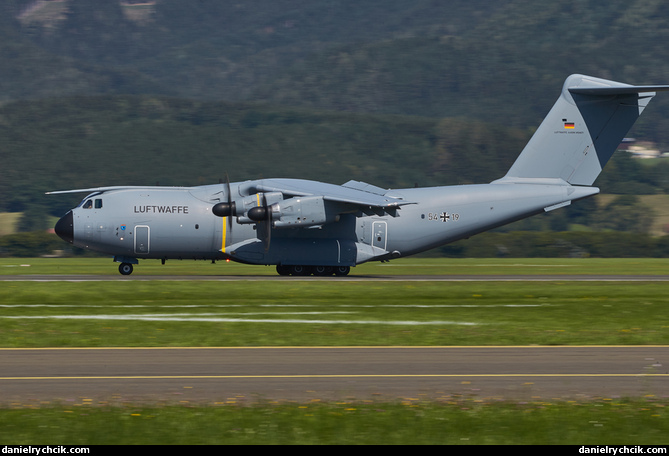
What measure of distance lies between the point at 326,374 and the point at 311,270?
87.0ft

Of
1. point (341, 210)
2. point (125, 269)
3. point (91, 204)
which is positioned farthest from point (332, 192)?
point (91, 204)

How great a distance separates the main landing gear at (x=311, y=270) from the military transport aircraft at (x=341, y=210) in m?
0.05

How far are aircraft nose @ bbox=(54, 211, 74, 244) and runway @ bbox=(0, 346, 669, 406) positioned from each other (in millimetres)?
23066

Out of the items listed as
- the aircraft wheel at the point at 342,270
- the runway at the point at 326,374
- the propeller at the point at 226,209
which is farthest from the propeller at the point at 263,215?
the runway at the point at 326,374

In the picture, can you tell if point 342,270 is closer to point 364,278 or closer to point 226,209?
point 364,278

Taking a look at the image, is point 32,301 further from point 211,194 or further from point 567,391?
point 567,391

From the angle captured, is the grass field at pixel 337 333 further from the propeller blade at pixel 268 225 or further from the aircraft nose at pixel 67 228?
the aircraft nose at pixel 67 228

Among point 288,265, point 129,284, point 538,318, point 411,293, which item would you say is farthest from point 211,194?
point 538,318

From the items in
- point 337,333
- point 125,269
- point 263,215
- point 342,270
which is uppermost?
point 263,215

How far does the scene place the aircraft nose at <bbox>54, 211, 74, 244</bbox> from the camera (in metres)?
39.8

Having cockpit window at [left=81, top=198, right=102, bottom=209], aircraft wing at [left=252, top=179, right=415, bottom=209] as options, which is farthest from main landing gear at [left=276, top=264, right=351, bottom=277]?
cockpit window at [left=81, top=198, right=102, bottom=209]

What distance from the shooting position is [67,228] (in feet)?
131

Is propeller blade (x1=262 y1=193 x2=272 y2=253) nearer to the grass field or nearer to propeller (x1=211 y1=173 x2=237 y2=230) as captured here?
propeller (x1=211 y1=173 x2=237 y2=230)

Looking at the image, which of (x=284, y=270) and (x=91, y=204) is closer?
(x=91, y=204)
